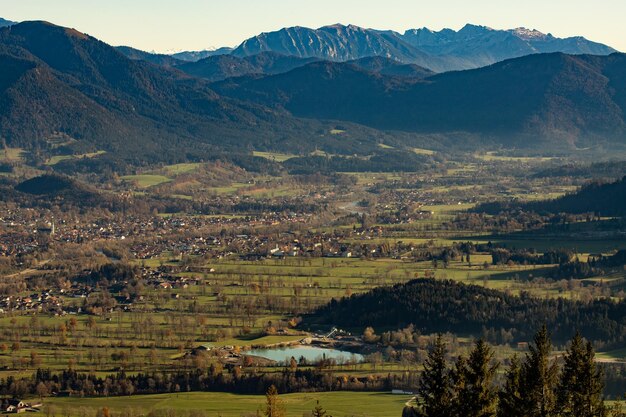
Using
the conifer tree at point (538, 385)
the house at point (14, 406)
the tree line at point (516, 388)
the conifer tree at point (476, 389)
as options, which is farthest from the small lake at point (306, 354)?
the conifer tree at point (476, 389)

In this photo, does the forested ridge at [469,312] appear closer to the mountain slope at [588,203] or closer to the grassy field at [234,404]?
the grassy field at [234,404]

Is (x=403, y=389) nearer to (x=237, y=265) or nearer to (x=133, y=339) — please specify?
(x=133, y=339)

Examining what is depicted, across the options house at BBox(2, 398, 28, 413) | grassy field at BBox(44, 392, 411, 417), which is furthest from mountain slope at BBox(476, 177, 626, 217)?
house at BBox(2, 398, 28, 413)

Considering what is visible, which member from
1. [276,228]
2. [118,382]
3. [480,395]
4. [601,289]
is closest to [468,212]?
[276,228]

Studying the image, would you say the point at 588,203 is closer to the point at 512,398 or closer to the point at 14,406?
the point at 14,406

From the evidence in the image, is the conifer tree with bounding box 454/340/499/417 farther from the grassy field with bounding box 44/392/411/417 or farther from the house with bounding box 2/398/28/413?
the house with bounding box 2/398/28/413

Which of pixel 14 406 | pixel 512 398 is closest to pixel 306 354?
pixel 14 406
